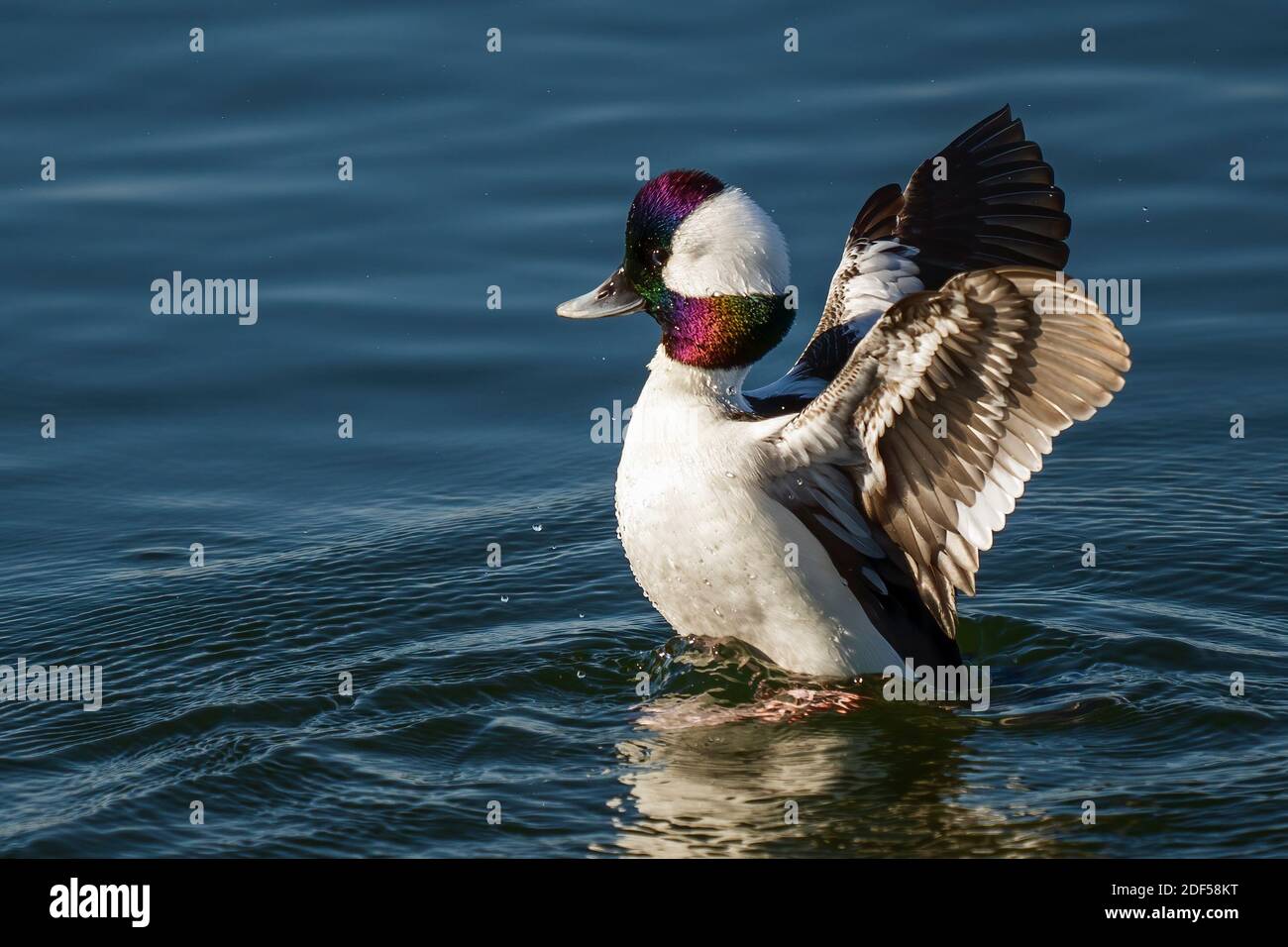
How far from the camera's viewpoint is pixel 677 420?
705 centimetres

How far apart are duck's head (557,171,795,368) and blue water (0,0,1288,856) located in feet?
3.94

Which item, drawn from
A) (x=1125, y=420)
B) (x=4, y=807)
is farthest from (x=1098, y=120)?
(x=4, y=807)

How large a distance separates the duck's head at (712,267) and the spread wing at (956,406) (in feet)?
1.91

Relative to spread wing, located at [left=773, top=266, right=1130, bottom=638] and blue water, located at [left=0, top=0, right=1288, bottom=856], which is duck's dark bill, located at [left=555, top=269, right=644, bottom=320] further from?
blue water, located at [left=0, top=0, right=1288, bottom=856]

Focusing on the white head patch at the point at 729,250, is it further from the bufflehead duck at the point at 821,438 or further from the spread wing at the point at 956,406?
the spread wing at the point at 956,406

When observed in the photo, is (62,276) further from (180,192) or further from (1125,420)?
(1125,420)

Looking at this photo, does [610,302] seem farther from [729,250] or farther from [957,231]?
[957,231]

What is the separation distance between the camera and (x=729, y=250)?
7.08 m

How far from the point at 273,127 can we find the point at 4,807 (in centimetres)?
729

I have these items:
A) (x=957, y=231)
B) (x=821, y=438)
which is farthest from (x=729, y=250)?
(x=957, y=231)

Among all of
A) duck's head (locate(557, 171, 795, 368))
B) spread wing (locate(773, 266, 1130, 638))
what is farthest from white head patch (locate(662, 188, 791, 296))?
spread wing (locate(773, 266, 1130, 638))

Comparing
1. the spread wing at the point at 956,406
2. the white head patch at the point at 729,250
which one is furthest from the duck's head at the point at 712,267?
the spread wing at the point at 956,406

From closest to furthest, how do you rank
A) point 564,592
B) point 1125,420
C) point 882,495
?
point 882,495 → point 564,592 → point 1125,420

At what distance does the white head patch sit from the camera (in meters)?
7.08
